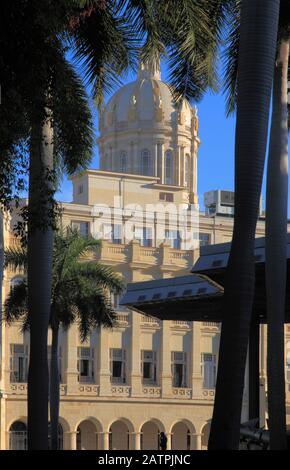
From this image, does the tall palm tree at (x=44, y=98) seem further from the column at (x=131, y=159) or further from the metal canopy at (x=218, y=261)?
the column at (x=131, y=159)

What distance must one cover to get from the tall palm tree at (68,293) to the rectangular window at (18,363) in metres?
19.9

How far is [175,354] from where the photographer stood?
81.8 metres

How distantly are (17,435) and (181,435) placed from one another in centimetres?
1296

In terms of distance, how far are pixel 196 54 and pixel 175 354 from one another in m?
54.9

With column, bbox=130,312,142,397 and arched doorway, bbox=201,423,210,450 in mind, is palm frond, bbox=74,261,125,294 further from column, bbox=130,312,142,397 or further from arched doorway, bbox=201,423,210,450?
arched doorway, bbox=201,423,210,450

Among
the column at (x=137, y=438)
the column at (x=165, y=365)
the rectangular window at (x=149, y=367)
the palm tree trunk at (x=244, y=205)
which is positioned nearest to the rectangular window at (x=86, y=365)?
the rectangular window at (x=149, y=367)

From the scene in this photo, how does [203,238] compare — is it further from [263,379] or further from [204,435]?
[204,435]

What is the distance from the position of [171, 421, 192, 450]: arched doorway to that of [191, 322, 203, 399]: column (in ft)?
7.80

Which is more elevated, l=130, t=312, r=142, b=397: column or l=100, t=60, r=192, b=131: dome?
l=100, t=60, r=192, b=131: dome

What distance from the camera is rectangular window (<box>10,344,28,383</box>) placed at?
75812mm

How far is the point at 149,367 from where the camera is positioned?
266 ft

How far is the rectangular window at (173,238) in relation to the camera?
3369 inches

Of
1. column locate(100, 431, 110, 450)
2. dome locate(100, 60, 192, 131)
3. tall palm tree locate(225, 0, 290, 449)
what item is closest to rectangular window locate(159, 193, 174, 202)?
dome locate(100, 60, 192, 131)

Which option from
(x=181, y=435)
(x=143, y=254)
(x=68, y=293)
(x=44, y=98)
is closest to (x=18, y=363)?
(x=143, y=254)
